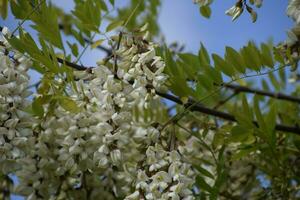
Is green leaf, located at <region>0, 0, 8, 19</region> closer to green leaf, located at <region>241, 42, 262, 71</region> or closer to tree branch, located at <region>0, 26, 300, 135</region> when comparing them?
tree branch, located at <region>0, 26, 300, 135</region>

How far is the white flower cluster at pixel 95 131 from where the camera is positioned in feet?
3.46

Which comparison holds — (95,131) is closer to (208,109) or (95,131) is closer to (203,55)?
(203,55)

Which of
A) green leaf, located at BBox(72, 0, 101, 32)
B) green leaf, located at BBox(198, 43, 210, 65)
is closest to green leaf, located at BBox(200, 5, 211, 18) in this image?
green leaf, located at BBox(198, 43, 210, 65)

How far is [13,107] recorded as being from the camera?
109cm

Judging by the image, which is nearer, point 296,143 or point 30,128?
point 30,128

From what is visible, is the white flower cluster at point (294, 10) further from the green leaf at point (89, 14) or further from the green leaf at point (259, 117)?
the green leaf at point (89, 14)

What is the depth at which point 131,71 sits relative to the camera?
1090mm

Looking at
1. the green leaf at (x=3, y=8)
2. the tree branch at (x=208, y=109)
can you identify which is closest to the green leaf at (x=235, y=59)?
the tree branch at (x=208, y=109)

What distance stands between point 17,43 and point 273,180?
2.75 feet

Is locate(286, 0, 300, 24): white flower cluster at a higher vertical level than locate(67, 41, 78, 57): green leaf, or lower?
lower

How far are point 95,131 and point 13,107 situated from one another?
166 mm

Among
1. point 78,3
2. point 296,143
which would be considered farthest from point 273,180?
point 78,3

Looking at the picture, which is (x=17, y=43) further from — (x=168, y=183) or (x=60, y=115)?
(x=168, y=183)

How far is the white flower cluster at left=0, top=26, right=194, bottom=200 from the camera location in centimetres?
105
